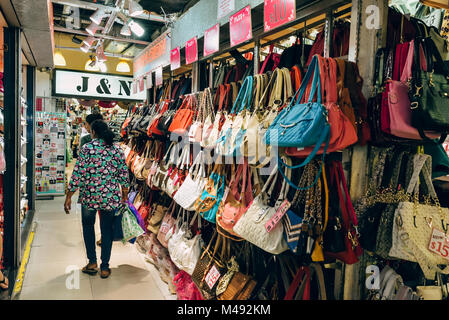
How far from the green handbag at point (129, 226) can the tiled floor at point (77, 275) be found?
503 mm

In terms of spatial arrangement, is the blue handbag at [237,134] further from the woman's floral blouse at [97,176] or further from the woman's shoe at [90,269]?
the woman's shoe at [90,269]

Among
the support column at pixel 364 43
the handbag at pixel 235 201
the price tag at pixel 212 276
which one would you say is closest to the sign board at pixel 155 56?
the handbag at pixel 235 201

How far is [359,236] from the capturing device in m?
1.89

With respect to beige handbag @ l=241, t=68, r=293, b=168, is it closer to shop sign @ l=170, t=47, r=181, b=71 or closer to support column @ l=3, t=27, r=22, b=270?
shop sign @ l=170, t=47, r=181, b=71

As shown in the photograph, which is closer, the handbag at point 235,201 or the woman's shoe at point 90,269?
the handbag at point 235,201

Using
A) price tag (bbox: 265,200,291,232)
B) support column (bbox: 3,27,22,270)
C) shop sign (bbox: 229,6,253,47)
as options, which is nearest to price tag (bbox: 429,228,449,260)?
price tag (bbox: 265,200,291,232)

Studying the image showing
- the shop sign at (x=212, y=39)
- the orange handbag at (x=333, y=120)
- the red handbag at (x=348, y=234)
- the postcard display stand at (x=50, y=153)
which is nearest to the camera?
the orange handbag at (x=333, y=120)

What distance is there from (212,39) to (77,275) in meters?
2.92

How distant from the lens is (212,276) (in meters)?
2.72

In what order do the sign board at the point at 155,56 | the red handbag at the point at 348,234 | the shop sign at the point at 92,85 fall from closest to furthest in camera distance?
the red handbag at the point at 348,234, the sign board at the point at 155,56, the shop sign at the point at 92,85

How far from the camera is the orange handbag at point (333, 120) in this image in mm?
1699

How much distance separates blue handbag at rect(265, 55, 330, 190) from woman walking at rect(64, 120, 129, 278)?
235 centimetres

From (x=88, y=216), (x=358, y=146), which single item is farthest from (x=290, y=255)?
Answer: (x=88, y=216)
